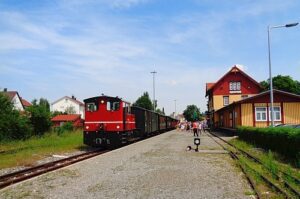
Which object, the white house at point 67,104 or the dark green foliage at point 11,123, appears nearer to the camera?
the dark green foliage at point 11,123

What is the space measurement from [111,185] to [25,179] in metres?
3.00

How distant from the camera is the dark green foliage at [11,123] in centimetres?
2805

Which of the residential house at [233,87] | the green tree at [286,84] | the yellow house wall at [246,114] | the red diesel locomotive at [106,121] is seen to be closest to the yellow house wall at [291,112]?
the yellow house wall at [246,114]

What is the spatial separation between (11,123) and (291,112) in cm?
2430

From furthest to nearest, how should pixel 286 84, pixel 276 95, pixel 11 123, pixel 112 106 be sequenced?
pixel 286 84
pixel 276 95
pixel 11 123
pixel 112 106

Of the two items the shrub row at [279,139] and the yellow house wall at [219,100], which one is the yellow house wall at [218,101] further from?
the shrub row at [279,139]

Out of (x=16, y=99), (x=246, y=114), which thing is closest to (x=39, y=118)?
(x=246, y=114)

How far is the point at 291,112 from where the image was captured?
32.5 meters

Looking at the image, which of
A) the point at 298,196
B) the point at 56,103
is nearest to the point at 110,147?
the point at 298,196

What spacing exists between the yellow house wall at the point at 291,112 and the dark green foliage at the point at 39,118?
75.3 ft

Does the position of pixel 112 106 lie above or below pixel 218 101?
below

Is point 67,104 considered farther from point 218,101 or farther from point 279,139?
point 279,139

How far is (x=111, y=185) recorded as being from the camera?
928cm

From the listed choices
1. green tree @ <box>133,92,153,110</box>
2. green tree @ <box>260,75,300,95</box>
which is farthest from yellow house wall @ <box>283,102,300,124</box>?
green tree @ <box>133,92,153,110</box>
